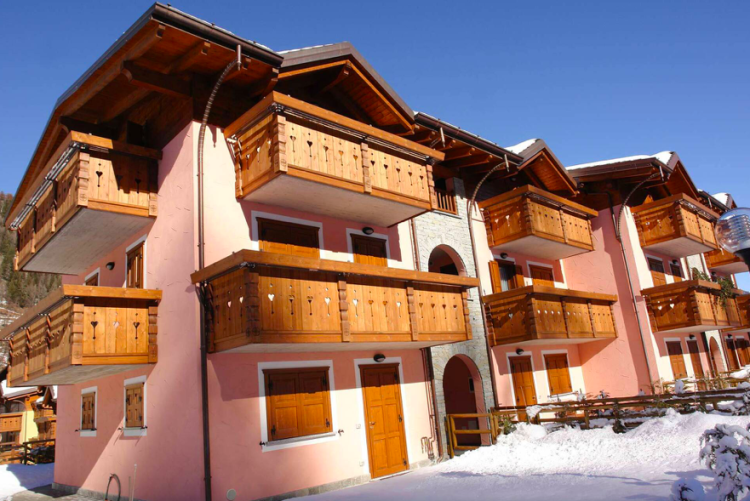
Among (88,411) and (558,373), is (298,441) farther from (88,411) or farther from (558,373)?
(558,373)

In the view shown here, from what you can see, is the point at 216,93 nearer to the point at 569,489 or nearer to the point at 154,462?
the point at 154,462

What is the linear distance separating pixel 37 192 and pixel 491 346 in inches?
522

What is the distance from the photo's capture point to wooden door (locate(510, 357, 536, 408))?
18234mm

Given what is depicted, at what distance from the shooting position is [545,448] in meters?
13.3

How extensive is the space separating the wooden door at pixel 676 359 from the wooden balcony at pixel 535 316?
5.36 metres

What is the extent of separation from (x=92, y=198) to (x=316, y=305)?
5.37 metres

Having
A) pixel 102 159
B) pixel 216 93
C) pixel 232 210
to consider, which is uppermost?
pixel 216 93

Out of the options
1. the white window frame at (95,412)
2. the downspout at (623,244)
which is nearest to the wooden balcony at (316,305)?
the white window frame at (95,412)

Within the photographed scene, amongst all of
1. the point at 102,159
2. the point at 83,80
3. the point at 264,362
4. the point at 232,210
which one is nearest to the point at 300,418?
the point at 264,362

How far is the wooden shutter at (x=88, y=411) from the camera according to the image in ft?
49.1

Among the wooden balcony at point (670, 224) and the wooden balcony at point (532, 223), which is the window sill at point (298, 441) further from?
the wooden balcony at point (670, 224)

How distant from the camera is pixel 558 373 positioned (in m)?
20.3

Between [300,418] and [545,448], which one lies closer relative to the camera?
[300,418]

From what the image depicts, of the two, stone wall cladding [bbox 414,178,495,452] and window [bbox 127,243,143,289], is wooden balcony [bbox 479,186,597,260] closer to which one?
stone wall cladding [bbox 414,178,495,452]
